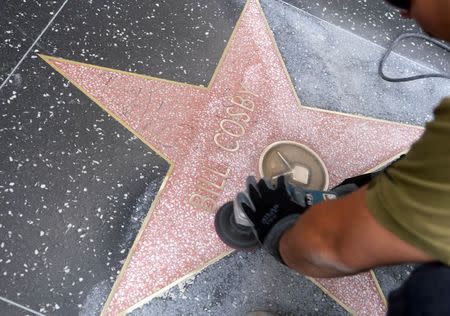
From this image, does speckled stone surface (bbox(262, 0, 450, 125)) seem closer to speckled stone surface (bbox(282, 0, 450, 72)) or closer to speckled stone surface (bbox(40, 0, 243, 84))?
speckled stone surface (bbox(282, 0, 450, 72))

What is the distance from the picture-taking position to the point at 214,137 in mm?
1083

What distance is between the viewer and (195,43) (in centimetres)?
121

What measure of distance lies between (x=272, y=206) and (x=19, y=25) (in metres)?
0.76

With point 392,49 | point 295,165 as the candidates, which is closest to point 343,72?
point 392,49

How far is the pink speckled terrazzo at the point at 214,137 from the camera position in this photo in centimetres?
93

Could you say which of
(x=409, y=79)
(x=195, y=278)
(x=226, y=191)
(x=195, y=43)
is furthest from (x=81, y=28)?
(x=409, y=79)

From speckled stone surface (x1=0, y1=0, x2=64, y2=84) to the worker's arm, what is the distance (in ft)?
2.50

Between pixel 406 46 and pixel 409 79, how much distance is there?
0.15 metres

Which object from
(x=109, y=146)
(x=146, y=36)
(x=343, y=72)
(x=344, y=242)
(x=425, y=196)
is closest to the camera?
(x=425, y=196)

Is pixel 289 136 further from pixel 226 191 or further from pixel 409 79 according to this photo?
pixel 409 79

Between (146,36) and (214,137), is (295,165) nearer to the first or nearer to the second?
(214,137)

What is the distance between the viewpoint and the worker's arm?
23.3 inches

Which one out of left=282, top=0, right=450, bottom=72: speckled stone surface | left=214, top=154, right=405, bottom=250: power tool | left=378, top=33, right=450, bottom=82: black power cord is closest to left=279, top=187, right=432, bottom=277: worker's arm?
left=214, top=154, right=405, bottom=250: power tool

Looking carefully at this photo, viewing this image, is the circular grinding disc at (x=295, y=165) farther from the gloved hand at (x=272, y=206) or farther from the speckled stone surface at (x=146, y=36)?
the speckled stone surface at (x=146, y=36)
